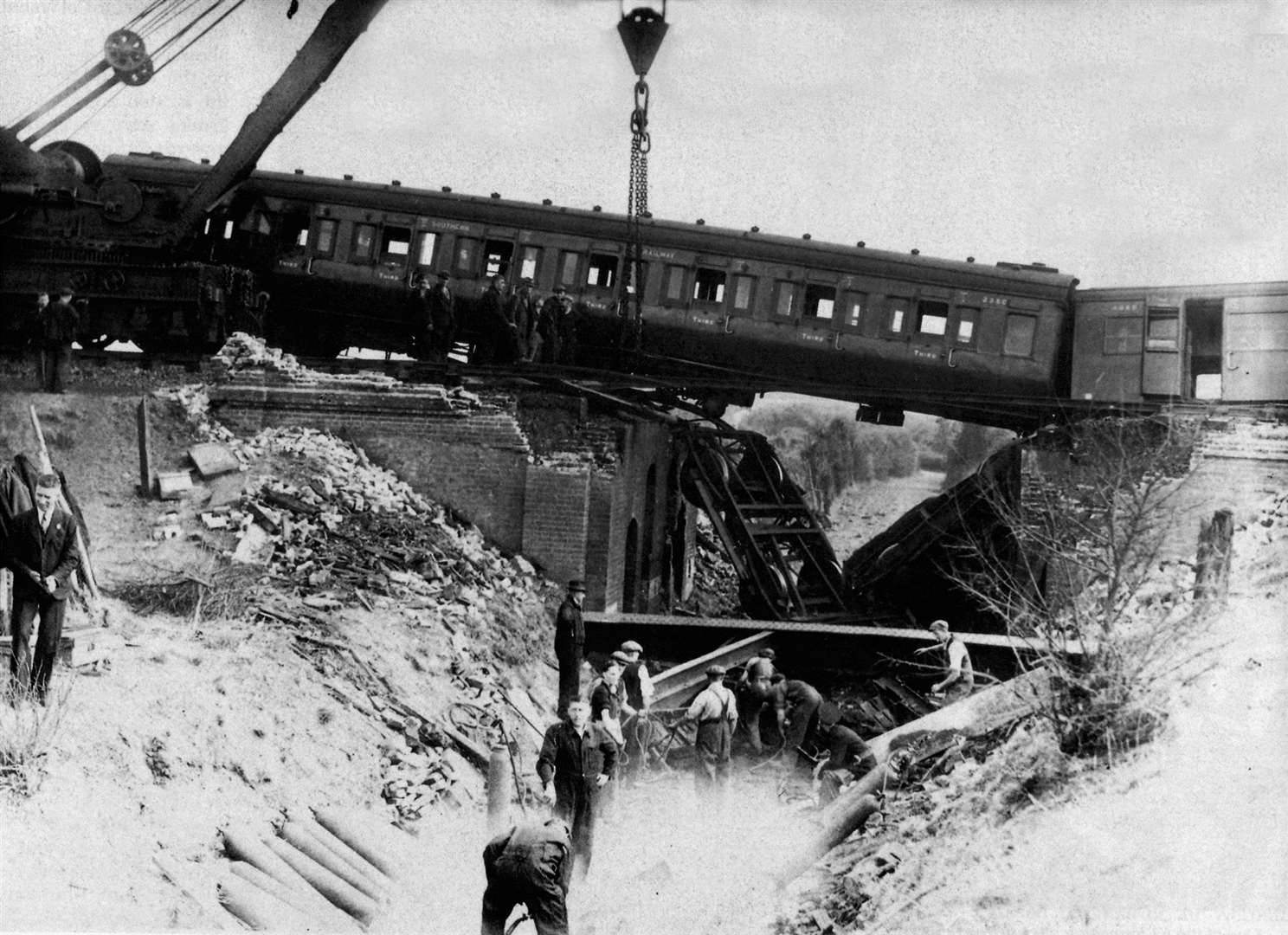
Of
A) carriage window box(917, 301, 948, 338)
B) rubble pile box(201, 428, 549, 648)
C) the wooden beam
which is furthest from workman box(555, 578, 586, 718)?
carriage window box(917, 301, 948, 338)

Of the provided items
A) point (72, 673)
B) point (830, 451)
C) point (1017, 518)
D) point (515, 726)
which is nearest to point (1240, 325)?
point (1017, 518)

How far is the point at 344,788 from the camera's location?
24.6 ft

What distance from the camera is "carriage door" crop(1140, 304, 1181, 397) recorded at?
45.5 ft

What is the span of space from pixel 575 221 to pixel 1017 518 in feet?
24.9

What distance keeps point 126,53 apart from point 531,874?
9047 mm

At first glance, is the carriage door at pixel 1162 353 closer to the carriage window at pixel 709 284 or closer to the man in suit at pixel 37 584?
the carriage window at pixel 709 284

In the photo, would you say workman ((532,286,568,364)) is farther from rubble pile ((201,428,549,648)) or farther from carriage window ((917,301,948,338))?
carriage window ((917,301,948,338))

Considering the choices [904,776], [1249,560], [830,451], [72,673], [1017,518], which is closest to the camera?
[72,673]

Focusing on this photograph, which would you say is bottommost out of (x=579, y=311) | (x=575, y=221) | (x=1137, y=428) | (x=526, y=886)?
(x=526, y=886)

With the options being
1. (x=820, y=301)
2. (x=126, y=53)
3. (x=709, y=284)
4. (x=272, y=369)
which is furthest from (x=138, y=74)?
(x=820, y=301)

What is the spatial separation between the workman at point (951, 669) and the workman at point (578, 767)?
3.69 m

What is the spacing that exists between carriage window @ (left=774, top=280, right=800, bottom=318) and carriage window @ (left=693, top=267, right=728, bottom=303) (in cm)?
82

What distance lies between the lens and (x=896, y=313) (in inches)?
603

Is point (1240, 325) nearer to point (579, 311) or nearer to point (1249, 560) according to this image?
point (1249, 560)
